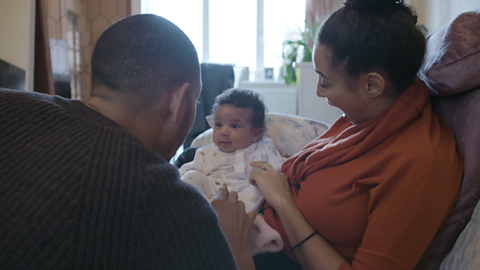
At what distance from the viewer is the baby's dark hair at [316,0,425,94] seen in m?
0.84

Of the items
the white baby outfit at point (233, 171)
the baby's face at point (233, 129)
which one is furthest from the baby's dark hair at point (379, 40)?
the baby's face at point (233, 129)

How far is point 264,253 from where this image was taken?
1.03 meters

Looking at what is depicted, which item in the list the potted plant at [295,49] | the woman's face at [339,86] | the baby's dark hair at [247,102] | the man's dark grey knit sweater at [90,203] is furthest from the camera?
the potted plant at [295,49]

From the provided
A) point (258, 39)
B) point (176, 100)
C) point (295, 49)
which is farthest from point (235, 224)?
point (258, 39)

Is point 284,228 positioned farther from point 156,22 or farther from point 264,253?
point 156,22

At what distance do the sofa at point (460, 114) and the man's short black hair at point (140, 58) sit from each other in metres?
0.73

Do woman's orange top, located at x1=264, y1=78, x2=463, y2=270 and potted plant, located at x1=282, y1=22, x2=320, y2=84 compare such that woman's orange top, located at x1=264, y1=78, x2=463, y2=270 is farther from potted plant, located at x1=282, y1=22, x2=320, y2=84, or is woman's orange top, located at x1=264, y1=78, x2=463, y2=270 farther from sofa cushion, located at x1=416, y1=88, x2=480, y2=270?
potted plant, located at x1=282, y1=22, x2=320, y2=84

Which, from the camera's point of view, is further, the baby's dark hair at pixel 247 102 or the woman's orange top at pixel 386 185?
the baby's dark hair at pixel 247 102

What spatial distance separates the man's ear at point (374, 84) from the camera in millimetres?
878

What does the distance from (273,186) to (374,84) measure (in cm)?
47

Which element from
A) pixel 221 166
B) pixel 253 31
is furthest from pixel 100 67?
pixel 253 31

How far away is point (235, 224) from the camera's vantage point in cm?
87

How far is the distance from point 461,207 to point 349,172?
0.91 feet

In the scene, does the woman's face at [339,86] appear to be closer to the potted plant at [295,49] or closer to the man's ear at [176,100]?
the man's ear at [176,100]
